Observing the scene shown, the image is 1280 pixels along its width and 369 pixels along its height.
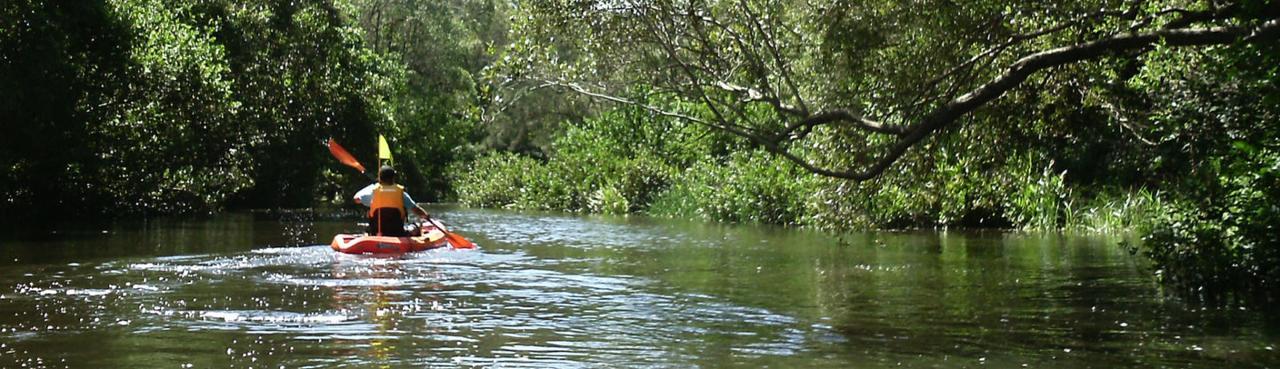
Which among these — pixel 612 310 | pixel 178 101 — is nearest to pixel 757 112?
pixel 612 310

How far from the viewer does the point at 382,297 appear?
46.6 ft

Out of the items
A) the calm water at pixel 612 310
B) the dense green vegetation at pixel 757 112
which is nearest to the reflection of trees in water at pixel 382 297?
the calm water at pixel 612 310

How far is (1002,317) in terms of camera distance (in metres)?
12.3

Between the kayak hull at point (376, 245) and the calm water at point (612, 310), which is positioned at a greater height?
the kayak hull at point (376, 245)

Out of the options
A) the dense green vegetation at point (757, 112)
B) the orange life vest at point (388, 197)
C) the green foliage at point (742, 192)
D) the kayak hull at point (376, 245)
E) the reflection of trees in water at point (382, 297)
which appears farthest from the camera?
the green foliage at point (742, 192)

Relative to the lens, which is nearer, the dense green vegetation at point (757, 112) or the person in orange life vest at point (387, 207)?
the dense green vegetation at point (757, 112)

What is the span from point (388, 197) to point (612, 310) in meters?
7.66

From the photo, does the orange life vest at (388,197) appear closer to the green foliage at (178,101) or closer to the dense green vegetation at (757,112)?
the dense green vegetation at (757,112)

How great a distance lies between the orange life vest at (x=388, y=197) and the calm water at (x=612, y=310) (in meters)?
0.94

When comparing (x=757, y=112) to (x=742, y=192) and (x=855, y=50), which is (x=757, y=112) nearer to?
(x=855, y=50)

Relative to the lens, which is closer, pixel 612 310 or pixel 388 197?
pixel 612 310

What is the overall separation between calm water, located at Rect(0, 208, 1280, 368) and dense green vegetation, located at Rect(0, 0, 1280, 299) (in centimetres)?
118

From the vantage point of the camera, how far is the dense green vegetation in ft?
42.3

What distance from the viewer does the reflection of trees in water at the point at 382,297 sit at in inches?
411
